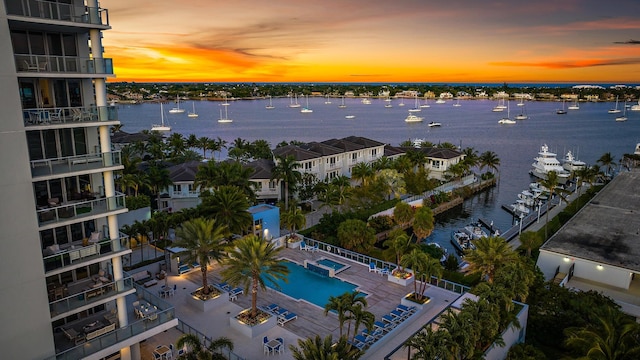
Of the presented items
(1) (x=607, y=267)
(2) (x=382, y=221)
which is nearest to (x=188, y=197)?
(2) (x=382, y=221)

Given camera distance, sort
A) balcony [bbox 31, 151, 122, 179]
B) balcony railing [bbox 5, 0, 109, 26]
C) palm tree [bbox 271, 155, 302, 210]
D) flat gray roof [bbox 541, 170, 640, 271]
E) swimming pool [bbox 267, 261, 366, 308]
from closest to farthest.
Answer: balcony railing [bbox 5, 0, 109, 26] → balcony [bbox 31, 151, 122, 179] → swimming pool [bbox 267, 261, 366, 308] → flat gray roof [bbox 541, 170, 640, 271] → palm tree [bbox 271, 155, 302, 210]

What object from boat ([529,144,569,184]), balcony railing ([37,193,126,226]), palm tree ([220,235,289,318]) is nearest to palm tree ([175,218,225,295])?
palm tree ([220,235,289,318])

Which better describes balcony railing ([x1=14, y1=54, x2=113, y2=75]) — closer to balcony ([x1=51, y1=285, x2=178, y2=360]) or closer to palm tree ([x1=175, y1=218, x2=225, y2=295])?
balcony ([x1=51, y1=285, x2=178, y2=360])

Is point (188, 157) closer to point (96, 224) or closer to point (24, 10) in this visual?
point (96, 224)

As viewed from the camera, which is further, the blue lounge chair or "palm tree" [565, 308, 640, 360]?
the blue lounge chair

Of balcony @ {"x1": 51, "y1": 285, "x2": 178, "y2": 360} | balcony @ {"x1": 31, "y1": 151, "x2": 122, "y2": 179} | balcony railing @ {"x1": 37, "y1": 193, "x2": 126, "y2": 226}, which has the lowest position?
balcony @ {"x1": 51, "y1": 285, "x2": 178, "y2": 360}

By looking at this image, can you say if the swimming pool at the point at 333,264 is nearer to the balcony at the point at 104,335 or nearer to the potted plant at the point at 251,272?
the potted plant at the point at 251,272

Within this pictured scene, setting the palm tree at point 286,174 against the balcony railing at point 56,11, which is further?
the palm tree at point 286,174

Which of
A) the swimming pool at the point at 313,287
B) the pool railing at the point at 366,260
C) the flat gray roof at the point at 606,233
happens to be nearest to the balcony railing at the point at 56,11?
the swimming pool at the point at 313,287
